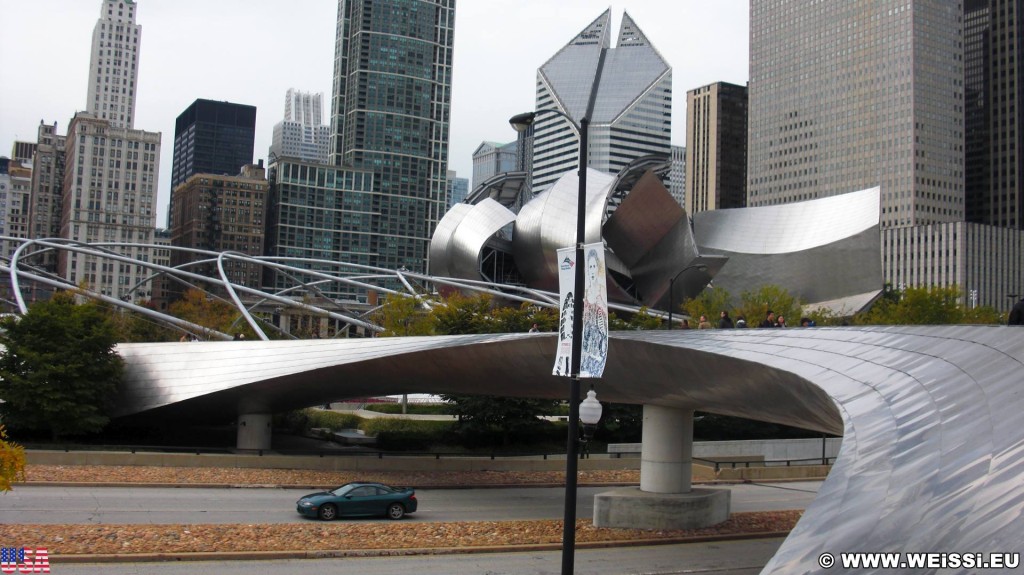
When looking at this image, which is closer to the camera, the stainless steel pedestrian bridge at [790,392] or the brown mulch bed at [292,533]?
the stainless steel pedestrian bridge at [790,392]

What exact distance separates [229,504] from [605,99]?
91.1m

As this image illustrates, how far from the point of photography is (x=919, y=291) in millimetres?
54750

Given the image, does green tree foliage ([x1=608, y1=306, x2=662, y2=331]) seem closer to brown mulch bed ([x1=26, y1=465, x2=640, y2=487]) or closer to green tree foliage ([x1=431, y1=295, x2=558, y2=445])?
green tree foliage ([x1=431, y1=295, x2=558, y2=445])

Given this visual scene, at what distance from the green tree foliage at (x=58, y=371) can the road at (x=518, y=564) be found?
58.9 feet

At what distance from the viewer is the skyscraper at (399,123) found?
19088 cm

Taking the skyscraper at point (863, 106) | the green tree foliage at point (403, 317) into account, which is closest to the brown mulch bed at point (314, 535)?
the green tree foliage at point (403, 317)

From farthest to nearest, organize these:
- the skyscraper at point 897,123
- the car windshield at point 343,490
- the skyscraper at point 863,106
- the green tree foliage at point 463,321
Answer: the skyscraper at point 863,106, the skyscraper at point 897,123, the green tree foliage at point 463,321, the car windshield at point 343,490

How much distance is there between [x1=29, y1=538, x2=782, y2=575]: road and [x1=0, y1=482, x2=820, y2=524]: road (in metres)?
4.24

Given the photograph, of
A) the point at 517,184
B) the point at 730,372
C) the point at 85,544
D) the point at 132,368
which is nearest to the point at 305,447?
the point at 132,368

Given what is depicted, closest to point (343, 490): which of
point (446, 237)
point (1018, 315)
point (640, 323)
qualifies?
point (1018, 315)

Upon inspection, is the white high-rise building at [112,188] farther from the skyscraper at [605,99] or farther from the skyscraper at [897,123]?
the skyscraper at [897,123]

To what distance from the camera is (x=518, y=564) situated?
18.2 m

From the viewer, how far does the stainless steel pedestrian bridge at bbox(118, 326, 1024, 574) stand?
6715mm

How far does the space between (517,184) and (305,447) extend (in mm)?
52606
